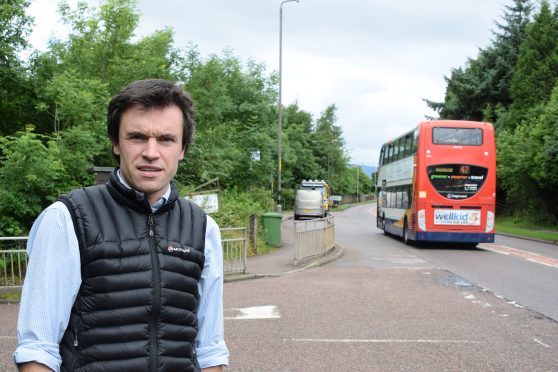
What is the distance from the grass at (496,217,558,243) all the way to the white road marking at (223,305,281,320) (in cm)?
1813

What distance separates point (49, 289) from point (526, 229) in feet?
107

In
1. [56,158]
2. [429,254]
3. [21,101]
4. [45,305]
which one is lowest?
[429,254]

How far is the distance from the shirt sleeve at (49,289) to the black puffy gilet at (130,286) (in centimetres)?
4

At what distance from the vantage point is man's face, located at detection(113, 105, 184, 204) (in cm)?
199

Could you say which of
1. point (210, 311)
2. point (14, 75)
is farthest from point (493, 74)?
point (210, 311)

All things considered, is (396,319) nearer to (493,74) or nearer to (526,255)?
(526,255)

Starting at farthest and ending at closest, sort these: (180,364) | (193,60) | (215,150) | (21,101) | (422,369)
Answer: (193,60) < (215,150) < (21,101) < (422,369) < (180,364)

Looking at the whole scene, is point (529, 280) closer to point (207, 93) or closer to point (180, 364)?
point (180, 364)

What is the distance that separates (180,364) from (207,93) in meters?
19.2

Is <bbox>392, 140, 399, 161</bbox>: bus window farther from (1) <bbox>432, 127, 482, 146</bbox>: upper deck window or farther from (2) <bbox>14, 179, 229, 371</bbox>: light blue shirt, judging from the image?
(2) <bbox>14, 179, 229, 371</bbox>: light blue shirt

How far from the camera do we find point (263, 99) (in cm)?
2839

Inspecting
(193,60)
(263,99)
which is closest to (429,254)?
(193,60)

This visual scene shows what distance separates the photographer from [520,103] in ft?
128

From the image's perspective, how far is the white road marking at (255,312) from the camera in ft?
25.0
